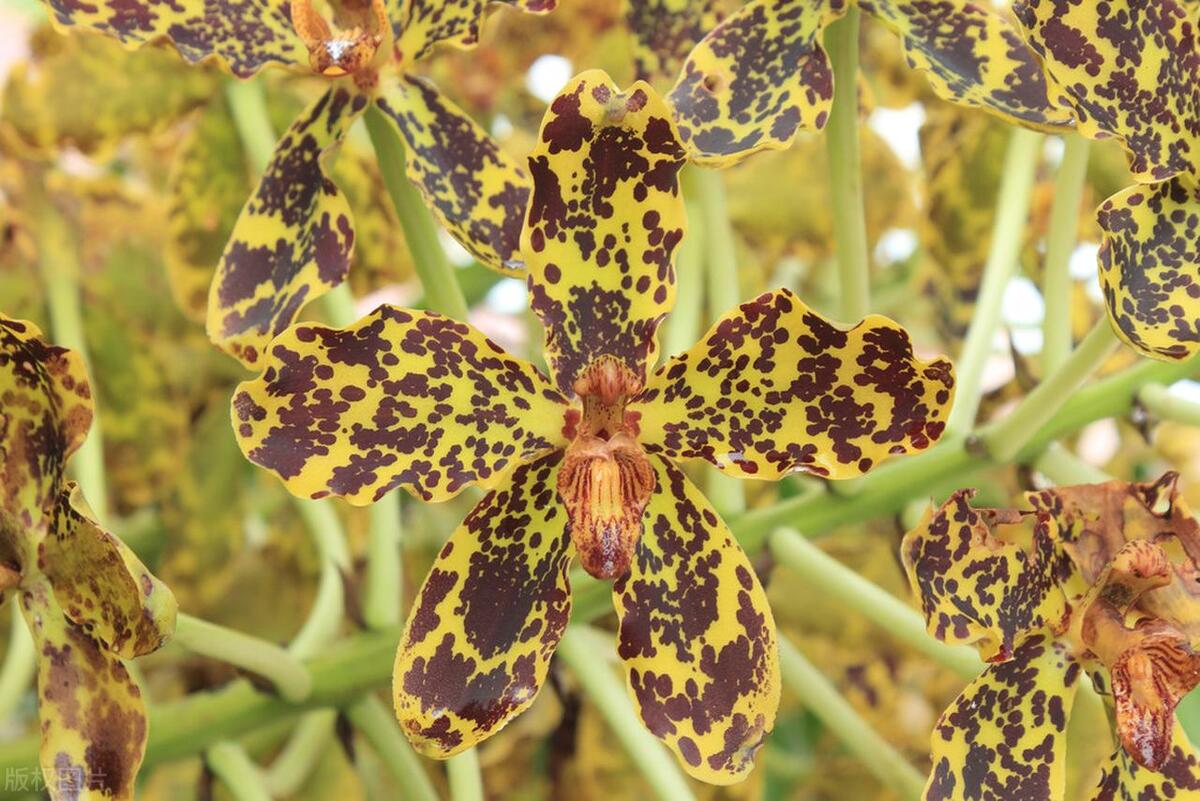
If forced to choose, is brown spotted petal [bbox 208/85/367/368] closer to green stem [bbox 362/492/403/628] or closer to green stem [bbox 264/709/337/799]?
green stem [bbox 362/492/403/628]

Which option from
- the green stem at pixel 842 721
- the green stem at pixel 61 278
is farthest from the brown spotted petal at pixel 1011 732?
the green stem at pixel 61 278

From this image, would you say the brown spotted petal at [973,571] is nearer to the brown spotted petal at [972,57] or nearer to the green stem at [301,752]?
the brown spotted petal at [972,57]

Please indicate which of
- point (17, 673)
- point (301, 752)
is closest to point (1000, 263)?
point (301, 752)

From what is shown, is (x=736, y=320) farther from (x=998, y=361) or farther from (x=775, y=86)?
(x=998, y=361)

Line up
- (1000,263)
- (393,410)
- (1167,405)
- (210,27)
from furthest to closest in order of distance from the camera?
(1000,263) < (1167,405) < (210,27) < (393,410)

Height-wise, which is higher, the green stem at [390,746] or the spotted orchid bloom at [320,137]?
the spotted orchid bloom at [320,137]

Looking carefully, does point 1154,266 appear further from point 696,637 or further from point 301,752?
point 301,752
